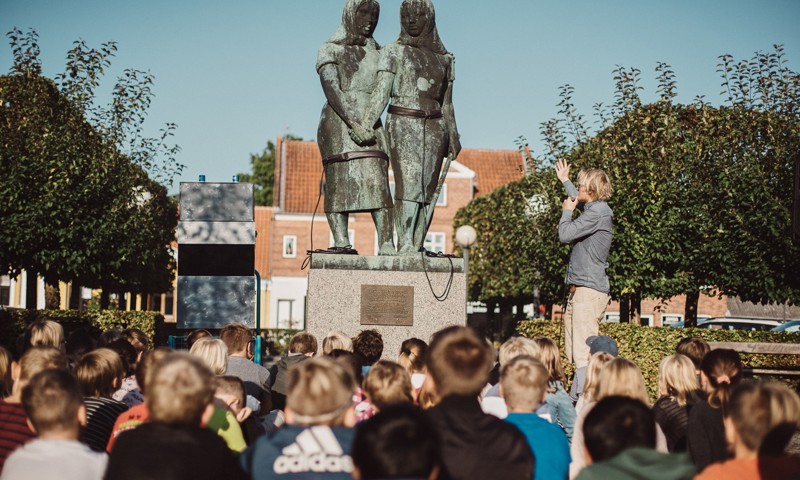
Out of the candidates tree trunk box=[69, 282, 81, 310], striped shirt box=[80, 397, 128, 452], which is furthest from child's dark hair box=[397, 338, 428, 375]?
tree trunk box=[69, 282, 81, 310]

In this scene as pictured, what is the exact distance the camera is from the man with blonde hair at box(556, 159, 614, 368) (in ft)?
29.3

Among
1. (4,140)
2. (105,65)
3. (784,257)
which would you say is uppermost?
(105,65)

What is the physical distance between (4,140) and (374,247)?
34738 millimetres

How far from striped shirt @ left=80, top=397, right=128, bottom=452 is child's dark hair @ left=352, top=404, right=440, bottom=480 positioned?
2.71m

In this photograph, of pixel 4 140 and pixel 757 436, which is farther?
pixel 4 140

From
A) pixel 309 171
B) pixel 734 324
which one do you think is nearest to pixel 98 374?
pixel 734 324

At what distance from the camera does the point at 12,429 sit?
5.42 meters

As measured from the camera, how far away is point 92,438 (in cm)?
585

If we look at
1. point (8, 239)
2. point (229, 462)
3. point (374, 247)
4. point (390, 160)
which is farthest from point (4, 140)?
point (374, 247)

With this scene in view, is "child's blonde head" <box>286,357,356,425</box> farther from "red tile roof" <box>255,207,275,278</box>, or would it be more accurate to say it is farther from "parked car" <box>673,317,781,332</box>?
"red tile roof" <box>255,207,275,278</box>

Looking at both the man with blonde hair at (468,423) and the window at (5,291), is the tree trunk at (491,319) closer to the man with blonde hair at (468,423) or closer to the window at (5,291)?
the window at (5,291)

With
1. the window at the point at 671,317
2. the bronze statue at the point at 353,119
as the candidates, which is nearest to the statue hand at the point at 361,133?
the bronze statue at the point at 353,119

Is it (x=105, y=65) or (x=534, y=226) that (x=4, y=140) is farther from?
(x=534, y=226)

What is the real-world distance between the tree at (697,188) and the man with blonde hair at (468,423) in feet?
62.7
